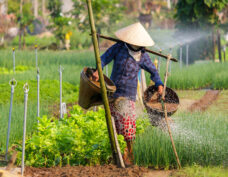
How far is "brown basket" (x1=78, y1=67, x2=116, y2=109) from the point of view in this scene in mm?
4691

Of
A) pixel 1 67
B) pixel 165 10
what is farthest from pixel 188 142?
pixel 165 10

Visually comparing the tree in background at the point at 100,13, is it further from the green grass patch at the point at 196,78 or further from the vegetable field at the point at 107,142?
the vegetable field at the point at 107,142

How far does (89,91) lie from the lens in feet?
15.6

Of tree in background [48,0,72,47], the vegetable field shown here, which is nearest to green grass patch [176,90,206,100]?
the vegetable field

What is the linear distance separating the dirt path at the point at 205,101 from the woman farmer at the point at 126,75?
357 cm

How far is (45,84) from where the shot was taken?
10.1 m

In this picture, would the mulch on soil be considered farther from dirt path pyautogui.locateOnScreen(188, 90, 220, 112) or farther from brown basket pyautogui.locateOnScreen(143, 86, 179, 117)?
dirt path pyautogui.locateOnScreen(188, 90, 220, 112)

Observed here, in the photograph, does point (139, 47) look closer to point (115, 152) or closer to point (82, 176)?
point (115, 152)

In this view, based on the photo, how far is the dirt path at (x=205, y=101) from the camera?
8825mm

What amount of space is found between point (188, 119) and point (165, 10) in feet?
119

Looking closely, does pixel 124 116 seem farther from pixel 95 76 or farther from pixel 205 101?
pixel 205 101

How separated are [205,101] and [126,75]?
487 centimetres

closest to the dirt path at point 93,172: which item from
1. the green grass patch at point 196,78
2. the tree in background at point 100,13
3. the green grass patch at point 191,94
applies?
the green grass patch at point 191,94

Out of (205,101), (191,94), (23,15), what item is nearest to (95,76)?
(205,101)
